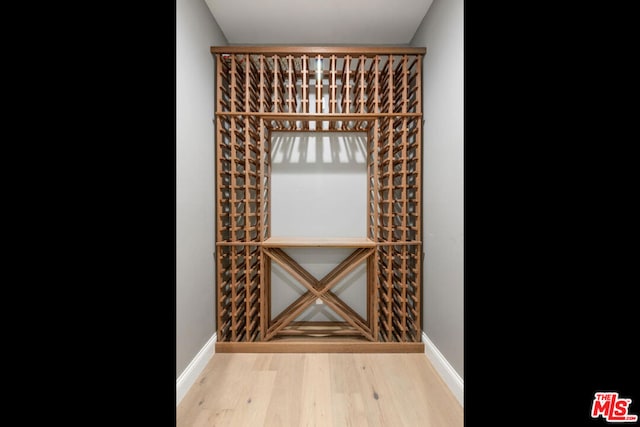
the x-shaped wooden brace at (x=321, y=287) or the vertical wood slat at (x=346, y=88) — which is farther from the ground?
the vertical wood slat at (x=346, y=88)

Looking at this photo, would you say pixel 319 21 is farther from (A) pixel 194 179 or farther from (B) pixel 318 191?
(A) pixel 194 179

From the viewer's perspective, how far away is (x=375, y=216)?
2402 mm

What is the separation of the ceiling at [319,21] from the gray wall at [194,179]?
0.62 feet

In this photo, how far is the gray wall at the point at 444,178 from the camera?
1784mm

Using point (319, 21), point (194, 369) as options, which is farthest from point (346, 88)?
point (194, 369)

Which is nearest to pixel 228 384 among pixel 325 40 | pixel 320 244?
pixel 320 244

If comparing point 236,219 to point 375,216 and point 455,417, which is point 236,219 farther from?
point 455,417

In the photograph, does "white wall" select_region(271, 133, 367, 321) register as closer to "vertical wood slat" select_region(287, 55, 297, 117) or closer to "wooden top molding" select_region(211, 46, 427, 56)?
"vertical wood slat" select_region(287, 55, 297, 117)

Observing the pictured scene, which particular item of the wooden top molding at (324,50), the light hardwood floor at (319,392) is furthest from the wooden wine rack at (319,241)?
the light hardwood floor at (319,392)

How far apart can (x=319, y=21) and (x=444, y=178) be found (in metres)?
1.53

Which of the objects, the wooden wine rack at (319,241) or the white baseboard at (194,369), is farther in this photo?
the wooden wine rack at (319,241)

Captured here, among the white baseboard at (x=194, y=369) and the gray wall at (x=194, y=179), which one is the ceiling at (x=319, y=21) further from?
the white baseboard at (x=194, y=369)

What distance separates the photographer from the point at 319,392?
5.94ft

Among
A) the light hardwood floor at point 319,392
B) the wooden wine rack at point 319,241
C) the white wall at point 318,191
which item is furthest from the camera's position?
the white wall at point 318,191
